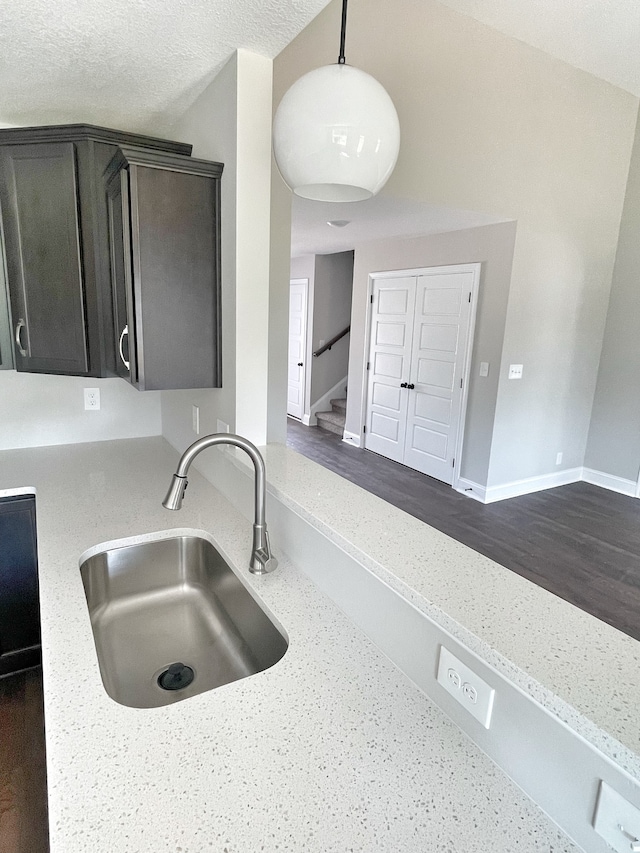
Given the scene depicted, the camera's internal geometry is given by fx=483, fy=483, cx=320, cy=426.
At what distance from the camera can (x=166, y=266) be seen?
1.68 meters

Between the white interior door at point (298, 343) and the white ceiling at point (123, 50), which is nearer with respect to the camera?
the white ceiling at point (123, 50)

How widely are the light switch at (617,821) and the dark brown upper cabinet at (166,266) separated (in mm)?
1582

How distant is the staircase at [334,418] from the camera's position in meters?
6.64

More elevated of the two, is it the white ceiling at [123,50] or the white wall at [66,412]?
the white ceiling at [123,50]

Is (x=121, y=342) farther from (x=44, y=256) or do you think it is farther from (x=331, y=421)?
(x=331, y=421)

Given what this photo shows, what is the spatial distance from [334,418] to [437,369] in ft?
7.31

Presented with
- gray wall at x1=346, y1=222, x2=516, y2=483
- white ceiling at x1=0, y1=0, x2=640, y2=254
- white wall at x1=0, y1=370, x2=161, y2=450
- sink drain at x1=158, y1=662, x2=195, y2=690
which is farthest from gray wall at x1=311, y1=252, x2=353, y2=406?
sink drain at x1=158, y1=662, x2=195, y2=690

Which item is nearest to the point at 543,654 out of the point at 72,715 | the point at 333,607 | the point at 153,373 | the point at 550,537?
the point at 333,607

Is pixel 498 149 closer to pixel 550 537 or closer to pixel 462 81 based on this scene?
pixel 462 81

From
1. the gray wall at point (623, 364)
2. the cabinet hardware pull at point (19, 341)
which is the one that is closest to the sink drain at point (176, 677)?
the cabinet hardware pull at point (19, 341)

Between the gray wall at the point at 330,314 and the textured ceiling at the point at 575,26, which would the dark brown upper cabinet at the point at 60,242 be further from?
the gray wall at the point at 330,314

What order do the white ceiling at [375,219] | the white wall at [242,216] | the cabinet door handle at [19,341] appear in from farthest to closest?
1. the white ceiling at [375,219]
2. the cabinet door handle at [19,341]
3. the white wall at [242,216]

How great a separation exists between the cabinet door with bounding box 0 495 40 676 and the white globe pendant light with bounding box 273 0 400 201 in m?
1.66

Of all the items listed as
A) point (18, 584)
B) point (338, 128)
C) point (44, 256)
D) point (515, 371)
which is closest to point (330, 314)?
point (515, 371)
